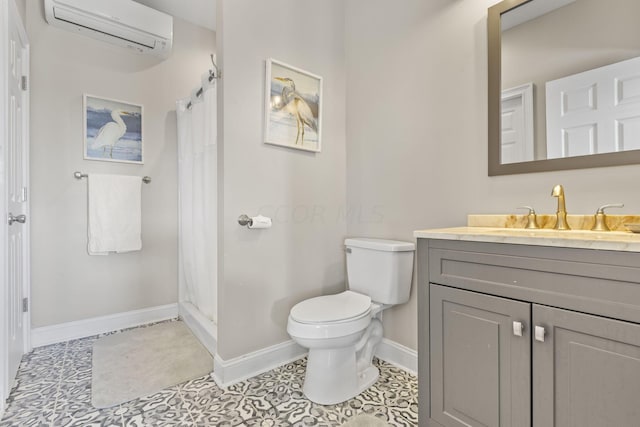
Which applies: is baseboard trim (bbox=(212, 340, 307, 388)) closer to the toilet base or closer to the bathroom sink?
the toilet base

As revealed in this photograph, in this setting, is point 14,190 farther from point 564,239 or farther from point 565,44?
point 565,44

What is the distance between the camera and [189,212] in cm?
248

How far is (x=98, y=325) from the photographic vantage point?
2.32m

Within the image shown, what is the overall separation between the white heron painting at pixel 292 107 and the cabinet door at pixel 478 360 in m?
1.25

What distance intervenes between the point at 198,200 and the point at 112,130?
922 millimetres

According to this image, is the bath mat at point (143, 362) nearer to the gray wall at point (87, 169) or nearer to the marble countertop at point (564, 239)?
the gray wall at point (87, 169)

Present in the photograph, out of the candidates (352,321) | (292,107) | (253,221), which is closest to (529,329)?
(352,321)

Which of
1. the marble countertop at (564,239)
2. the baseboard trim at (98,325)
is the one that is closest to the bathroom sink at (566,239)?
the marble countertop at (564,239)

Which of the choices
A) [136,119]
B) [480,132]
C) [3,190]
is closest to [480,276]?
[480,132]

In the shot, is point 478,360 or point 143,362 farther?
point 143,362

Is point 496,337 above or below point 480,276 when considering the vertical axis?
below

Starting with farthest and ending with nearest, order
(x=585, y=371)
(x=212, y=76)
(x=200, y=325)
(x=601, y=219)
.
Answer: (x=200, y=325), (x=212, y=76), (x=601, y=219), (x=585, y=371)

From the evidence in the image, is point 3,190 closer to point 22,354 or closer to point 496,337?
point 22,354

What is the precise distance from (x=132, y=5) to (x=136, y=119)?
0.82 metres
